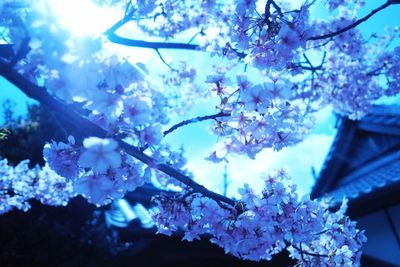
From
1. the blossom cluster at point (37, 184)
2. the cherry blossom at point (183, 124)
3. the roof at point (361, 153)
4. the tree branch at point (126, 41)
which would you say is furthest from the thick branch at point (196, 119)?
the roof at point (361, 153)

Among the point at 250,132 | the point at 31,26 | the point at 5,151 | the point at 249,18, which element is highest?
the point at 5,151

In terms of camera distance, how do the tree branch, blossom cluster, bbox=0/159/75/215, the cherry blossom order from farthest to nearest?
blossom cluster, bbox=0/159/75/215 → the tree branch → the cherry blossom

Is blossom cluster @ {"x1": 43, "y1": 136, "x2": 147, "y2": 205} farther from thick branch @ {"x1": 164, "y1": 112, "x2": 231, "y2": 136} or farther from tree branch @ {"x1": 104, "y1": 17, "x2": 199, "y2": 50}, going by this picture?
tree branch @ {"x1": 104, "y1": 17, "x2": 199, "y2": 50}

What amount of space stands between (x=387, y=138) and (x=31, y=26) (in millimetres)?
12293

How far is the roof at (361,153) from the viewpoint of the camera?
10992mm

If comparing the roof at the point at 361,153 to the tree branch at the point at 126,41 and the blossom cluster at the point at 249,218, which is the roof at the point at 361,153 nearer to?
the tree branch at the point at 126,41

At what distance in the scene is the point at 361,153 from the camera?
42.6 feet

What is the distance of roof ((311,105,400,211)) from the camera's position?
11.0 m

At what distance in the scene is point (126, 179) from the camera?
9.05ft

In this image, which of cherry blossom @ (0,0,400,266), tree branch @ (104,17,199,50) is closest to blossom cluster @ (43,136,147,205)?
cherry blossom @ (0,0,400,266)

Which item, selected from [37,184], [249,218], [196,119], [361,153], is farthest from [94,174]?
[361,153]

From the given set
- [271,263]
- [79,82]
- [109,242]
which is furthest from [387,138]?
[79,82]

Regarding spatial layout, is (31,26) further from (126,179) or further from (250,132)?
(250,132)

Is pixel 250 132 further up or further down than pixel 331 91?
further down
